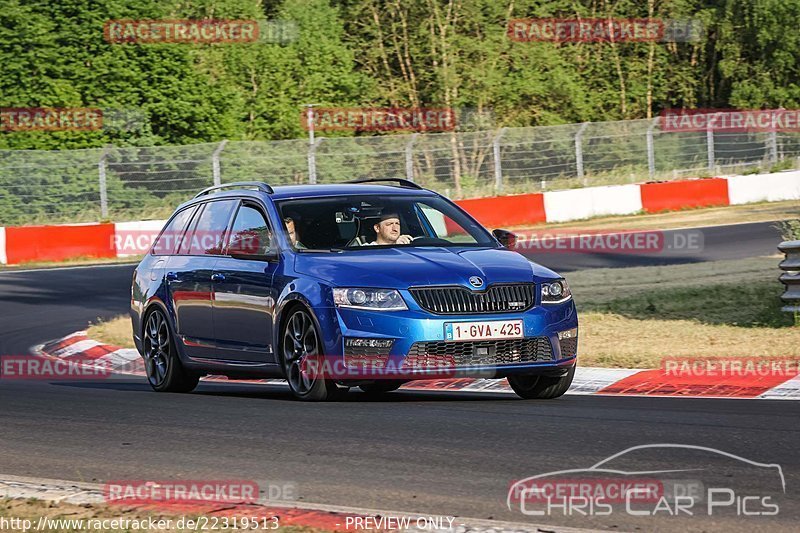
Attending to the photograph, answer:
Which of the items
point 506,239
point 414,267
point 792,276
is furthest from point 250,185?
point 792,276

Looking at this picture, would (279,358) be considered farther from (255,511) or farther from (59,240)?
(59,240)

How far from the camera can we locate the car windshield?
406 inches

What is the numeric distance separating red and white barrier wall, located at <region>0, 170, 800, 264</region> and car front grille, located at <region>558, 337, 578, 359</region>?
68.7 feet

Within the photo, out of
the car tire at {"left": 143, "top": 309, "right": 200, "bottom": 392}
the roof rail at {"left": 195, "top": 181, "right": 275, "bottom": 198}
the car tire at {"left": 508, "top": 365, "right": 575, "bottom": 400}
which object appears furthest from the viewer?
the car tire at {"left": 143, "top": 309, "right": 200, "bottom": 392}

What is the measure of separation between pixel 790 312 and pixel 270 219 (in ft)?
19.1

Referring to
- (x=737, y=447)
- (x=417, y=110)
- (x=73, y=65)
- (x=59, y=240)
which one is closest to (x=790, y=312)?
(x=737, y=447)

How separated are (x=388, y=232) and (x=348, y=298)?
1.15 meters

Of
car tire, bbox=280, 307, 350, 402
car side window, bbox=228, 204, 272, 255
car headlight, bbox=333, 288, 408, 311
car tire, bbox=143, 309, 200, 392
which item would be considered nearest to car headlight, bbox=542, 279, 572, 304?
car headlight, bbox=333, 288, 408, 311

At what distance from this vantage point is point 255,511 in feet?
19.3

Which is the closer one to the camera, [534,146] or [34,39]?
[534,146]

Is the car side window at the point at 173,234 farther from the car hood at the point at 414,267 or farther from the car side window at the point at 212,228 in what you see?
the car hood at the point at 414,267

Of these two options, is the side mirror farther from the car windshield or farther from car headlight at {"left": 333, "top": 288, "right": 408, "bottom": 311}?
car headlight at {"left": 333, "top": 288, "right": 408, "bottom": 311}

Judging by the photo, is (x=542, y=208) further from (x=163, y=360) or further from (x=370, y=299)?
(x=370, y=299)

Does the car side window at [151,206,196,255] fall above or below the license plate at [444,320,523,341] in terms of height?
above
